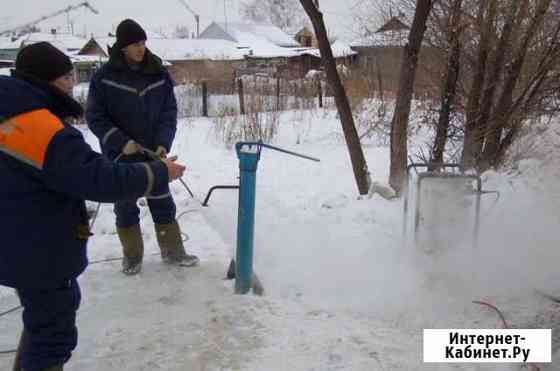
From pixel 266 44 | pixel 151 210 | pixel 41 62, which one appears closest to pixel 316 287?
pixel 151 210

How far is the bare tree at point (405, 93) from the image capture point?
540 cm

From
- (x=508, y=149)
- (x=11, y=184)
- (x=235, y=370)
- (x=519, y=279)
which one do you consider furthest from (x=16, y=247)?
(x=508, y=149)

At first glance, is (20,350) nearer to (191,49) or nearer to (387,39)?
(387,39)

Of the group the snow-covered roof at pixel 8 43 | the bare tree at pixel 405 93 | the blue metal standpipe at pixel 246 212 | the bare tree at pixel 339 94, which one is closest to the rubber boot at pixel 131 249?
the blue metal standpipe at pixel 246 212

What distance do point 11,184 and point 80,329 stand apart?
1338 millimetres

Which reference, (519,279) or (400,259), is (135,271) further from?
(519,279)

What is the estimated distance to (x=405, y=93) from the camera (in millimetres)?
5766

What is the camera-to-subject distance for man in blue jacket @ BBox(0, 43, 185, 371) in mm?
2070

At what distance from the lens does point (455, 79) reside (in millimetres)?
5941

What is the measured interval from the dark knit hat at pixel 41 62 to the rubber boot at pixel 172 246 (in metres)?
1.92

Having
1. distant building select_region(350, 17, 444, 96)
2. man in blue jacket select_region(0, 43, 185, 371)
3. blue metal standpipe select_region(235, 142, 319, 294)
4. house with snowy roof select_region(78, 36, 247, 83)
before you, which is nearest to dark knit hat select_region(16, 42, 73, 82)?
man in blue jacket select_region(0, 43, 185, 371)

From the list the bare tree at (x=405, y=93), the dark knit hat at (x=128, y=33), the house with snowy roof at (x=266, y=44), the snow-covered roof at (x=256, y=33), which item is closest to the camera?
the dark knit hat at (x=128, y=33)

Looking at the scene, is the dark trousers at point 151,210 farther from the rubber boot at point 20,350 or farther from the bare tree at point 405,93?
the bare tree at point 405,93

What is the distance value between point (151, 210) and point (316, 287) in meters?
1.42
